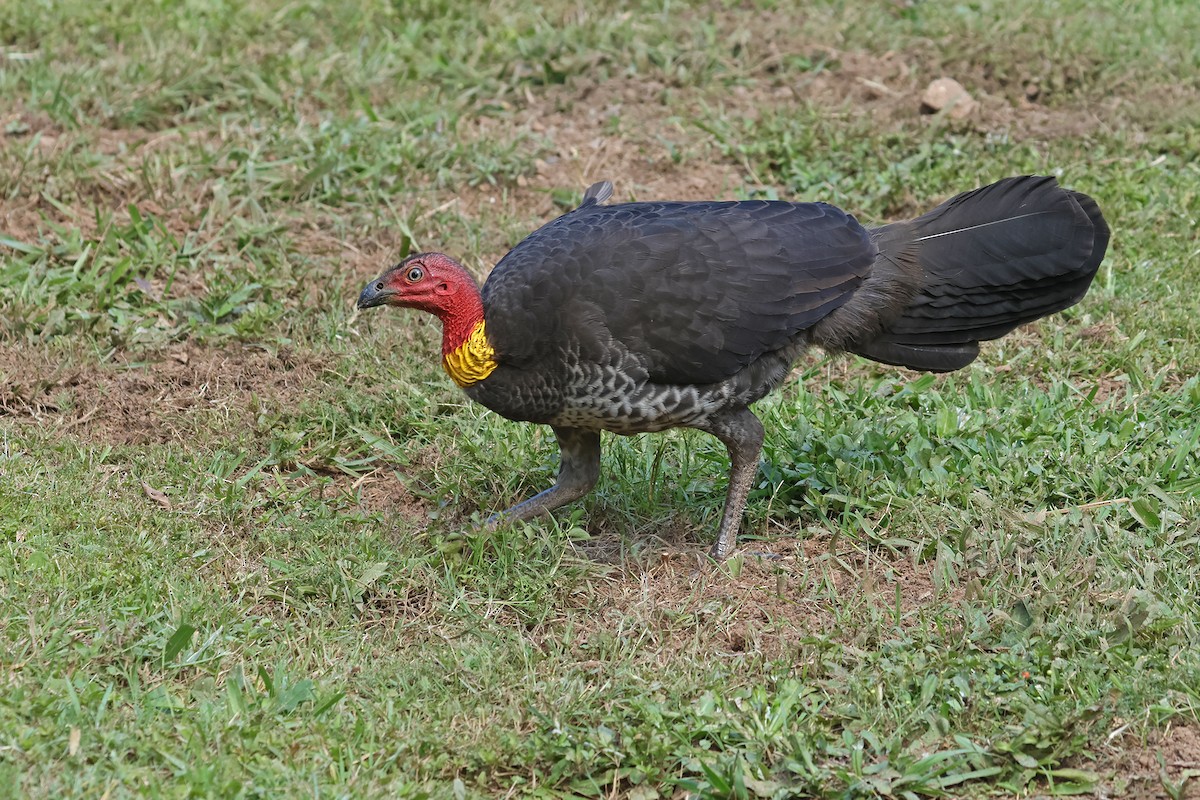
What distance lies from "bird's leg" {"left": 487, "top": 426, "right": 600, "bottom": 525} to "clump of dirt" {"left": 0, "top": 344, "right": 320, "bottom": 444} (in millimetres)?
1434

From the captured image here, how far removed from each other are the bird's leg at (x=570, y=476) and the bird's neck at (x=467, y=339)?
560 millimetres

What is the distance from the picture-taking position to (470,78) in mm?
8562

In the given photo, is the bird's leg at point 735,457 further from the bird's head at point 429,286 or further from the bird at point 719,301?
the bird's head at point 429,286

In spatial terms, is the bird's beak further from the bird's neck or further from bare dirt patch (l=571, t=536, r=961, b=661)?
bare dirt patch (l=571, t=536, r=961, b=661)

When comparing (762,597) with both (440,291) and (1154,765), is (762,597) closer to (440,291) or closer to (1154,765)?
(1154,765)

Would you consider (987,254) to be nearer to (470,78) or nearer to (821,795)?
(821,795)

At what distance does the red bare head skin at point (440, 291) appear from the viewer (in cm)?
512

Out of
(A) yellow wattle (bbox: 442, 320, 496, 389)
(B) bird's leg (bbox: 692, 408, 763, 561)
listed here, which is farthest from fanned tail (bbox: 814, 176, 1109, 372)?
(A) yellow wattle (bbox: 442, 320, 496, 389)

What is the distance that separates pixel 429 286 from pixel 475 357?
0.32 m

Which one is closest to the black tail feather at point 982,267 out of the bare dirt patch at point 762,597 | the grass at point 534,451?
the grass at point 534,451

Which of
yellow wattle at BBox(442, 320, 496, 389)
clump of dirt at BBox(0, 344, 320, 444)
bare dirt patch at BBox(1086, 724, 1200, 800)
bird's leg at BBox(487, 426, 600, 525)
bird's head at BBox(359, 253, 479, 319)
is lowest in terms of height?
clump of dirt at BBox(0, 344, 320, 444)

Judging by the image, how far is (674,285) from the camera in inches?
203

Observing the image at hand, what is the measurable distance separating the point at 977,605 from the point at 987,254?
1.48 m

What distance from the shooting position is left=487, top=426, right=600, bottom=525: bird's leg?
5.55 meters
